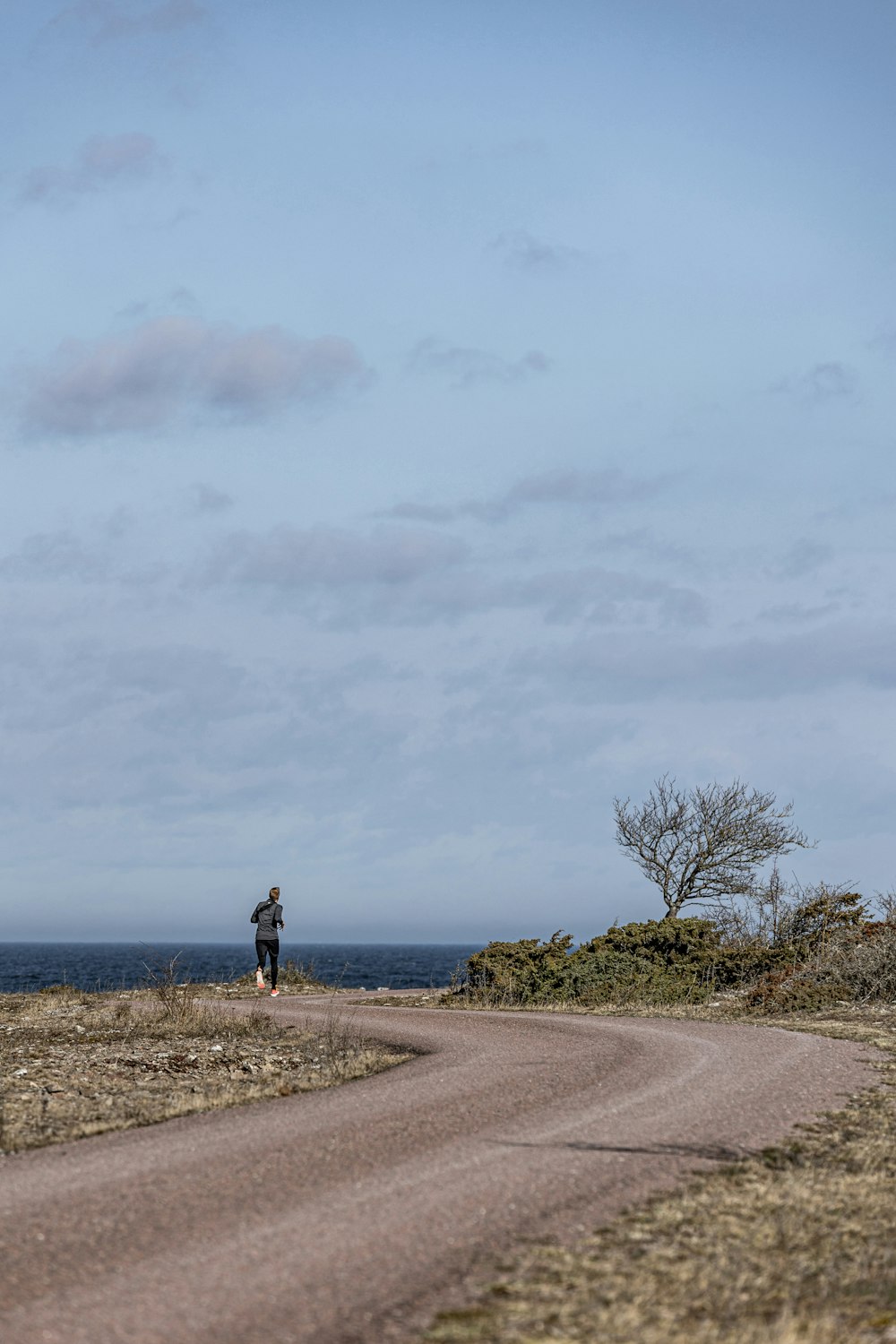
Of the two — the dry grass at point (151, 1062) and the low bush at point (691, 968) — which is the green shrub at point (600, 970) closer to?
the low bush at point (691, 968)

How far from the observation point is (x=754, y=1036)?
18.4 meters

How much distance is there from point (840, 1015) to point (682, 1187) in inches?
647

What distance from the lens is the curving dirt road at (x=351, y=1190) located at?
237 inches

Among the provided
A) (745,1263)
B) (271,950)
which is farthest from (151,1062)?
(271,950)

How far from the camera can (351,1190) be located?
818 cm

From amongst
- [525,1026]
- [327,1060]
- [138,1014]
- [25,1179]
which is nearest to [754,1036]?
[525,1026]

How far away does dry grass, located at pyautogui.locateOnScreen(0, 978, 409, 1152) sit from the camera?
11.4 metres

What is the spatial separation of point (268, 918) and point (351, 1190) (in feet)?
59.7

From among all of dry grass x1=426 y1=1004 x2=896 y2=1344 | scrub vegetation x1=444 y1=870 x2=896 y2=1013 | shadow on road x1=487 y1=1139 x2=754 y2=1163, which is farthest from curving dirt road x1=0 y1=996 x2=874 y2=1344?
scrub vegetation x1=444 y1=870 x2=896 y2=1013

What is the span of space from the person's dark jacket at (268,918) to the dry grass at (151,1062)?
3.37 meters

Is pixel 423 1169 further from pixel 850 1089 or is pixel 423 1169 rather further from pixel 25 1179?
pixel 850 1089

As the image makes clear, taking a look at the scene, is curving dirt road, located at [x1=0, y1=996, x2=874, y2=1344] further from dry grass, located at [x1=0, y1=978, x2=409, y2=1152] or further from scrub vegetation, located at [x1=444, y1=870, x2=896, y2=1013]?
scrub vegetation, located at [x1=444, y1=870, x2=896, y2=1013]

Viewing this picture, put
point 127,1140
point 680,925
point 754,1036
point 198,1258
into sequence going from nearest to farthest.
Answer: point 198,1258 → point 127,1140 → point 754,1036 → point 680,925

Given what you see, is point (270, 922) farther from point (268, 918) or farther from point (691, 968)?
point (691, 968)
